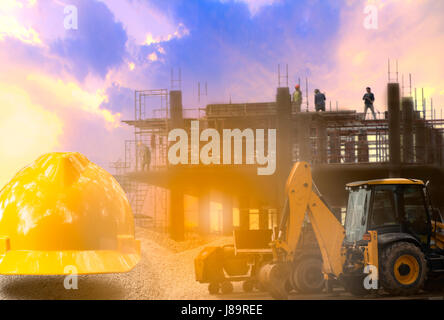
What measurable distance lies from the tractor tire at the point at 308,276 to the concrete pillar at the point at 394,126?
47.2ft

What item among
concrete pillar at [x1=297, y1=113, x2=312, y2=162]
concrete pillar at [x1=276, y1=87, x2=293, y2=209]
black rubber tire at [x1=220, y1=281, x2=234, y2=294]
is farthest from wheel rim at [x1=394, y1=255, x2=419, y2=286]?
concrete pillar at [x1=297, y1=113, x2=312, y2=162]

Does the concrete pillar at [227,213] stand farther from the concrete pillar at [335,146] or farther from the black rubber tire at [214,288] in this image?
the black rubber tire at [214,288]

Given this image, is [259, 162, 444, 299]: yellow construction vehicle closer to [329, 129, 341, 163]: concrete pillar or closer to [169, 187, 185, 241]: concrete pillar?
[169, 187, 185, 241]: concrete pillar

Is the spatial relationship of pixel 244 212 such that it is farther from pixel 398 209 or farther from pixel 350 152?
pixel 398 209

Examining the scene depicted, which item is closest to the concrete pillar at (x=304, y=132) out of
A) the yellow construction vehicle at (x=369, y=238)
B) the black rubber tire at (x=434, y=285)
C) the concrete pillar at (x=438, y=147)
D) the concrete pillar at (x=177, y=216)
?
the concrete pillar at (x=438, y=147)

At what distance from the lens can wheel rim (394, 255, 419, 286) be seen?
8.59 metres

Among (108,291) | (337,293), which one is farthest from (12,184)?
(337,293)

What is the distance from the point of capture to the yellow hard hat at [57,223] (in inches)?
114

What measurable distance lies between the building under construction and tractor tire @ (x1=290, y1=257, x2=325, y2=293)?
11092 mm

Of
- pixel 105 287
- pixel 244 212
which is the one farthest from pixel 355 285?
pixel 244 212

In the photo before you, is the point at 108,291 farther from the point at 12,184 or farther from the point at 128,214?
the point at 12,184

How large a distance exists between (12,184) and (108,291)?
129 centimetres
